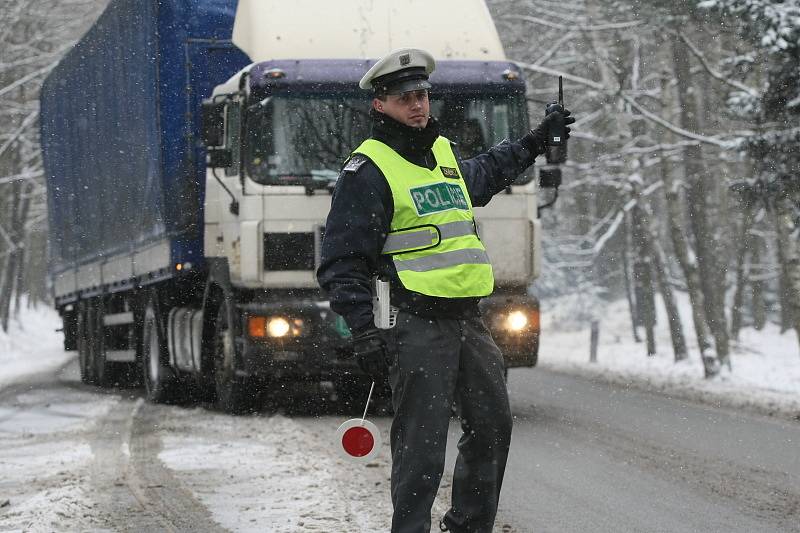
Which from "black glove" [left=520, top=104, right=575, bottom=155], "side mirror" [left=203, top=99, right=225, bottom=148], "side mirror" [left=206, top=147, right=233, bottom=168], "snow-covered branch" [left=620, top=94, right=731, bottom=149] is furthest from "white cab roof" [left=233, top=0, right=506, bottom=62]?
"black glove" [left=520, top=104, right=575, bottom=155]

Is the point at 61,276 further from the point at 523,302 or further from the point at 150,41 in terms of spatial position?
the point at 523,302

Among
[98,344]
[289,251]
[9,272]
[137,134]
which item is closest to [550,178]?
[289,251]

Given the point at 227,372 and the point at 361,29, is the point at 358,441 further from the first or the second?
the point at 227,372

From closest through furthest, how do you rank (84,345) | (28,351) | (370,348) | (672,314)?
(370,348), (84,345), (672,314), (28,351)

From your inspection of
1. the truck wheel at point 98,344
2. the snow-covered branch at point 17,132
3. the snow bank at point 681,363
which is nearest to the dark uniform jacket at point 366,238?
the snow bank at point 681,363

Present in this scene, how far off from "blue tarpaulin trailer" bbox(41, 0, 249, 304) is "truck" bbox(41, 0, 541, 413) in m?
0.02

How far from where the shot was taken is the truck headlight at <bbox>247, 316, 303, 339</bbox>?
12.8 metres

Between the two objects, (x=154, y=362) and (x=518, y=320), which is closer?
(x=518, y=320)

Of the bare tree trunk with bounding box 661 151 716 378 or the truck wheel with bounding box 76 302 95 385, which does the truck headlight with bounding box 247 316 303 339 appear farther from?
the bare tree trunk with bounding box 661 151 716 378

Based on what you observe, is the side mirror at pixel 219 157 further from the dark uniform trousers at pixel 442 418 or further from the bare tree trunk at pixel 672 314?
the bare tree trunk at pixel 672 314

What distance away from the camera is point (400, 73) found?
5398 mm

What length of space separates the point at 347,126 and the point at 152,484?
4.72 metres

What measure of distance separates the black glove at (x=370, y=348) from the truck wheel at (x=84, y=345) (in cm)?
1580

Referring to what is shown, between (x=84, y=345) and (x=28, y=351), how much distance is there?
17114mm
